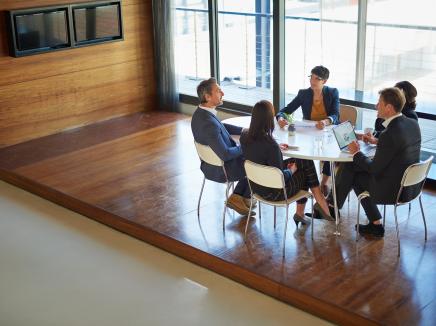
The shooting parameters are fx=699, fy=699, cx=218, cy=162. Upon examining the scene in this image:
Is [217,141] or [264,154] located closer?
[264,154]

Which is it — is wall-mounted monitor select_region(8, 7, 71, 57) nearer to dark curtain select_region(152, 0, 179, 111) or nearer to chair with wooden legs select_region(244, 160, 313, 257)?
dark curtain select_region(152, 0, 179, 111)

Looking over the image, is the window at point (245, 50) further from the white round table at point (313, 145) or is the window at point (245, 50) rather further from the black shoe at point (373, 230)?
the black shoe at point (373, 230)

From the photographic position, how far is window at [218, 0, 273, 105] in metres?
7.98

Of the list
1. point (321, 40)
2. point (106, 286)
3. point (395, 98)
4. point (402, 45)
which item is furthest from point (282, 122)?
point (106, 286)

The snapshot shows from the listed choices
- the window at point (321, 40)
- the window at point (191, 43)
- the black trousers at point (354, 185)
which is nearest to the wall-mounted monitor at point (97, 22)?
the window at point (191, 43)

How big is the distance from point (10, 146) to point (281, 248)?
4.01 m

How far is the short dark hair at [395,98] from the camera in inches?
190

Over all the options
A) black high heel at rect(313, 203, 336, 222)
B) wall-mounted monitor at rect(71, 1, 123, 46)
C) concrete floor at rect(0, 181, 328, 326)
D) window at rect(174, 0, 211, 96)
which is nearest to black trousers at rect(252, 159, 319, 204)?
black high heel at rect(313, 203, 336, 222)

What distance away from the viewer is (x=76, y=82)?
8305 millimetres

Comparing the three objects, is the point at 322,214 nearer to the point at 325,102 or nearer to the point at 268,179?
the point at 268,179

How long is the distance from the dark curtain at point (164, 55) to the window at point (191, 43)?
0.11 m

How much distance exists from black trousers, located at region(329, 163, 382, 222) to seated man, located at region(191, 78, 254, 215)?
76 centimetres

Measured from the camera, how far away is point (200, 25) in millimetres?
8633

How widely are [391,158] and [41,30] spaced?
180 inches
